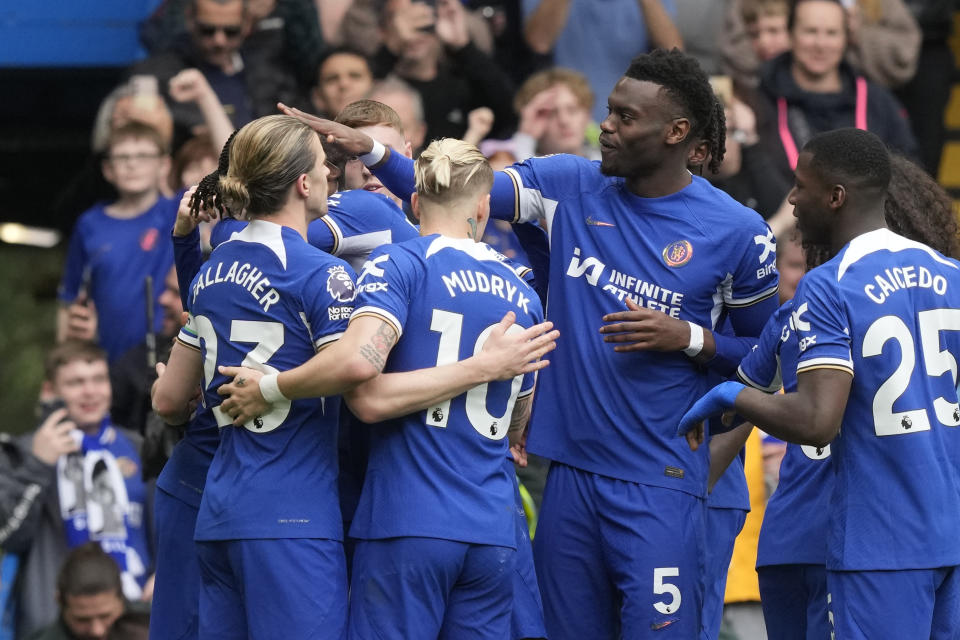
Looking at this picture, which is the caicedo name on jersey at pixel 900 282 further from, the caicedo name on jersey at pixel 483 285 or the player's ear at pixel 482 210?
the player's ear at pixel 482 210

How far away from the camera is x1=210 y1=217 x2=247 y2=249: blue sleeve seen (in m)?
5.50

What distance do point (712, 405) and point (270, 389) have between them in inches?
57.8

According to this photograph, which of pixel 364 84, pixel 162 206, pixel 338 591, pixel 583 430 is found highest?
pixel 364 84

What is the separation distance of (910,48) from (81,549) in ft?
20.8

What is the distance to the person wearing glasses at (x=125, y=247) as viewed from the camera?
9.25 m

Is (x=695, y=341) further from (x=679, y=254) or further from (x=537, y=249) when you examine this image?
(x=537, y=249)

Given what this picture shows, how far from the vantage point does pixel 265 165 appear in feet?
16.7

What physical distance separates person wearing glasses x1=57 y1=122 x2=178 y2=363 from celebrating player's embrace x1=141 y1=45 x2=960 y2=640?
3742mm

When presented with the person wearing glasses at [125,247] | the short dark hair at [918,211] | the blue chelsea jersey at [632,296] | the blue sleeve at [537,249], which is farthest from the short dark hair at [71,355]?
the short dark hair at [918,211]

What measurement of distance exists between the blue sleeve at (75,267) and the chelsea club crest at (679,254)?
4776mm

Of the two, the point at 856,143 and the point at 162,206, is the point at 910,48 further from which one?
the point at 856,143

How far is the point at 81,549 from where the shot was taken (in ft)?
25.6

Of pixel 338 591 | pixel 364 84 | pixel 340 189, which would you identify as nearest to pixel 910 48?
pixel 364 84

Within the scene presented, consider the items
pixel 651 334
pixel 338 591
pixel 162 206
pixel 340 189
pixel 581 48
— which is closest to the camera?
pixel 338 591
